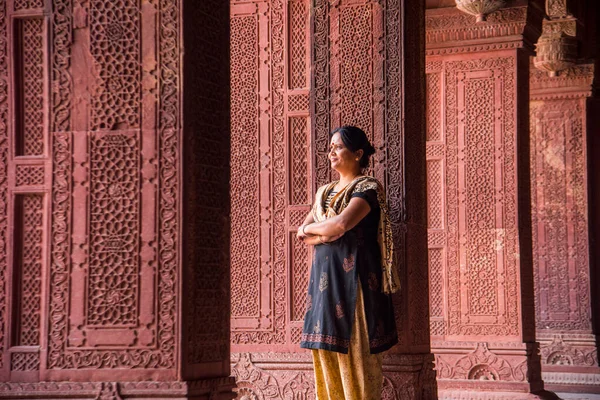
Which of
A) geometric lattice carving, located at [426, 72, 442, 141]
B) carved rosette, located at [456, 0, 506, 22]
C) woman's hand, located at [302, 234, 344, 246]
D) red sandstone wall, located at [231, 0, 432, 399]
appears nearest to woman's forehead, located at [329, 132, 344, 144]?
woman's hand, located at [302, 234, 344, 246]

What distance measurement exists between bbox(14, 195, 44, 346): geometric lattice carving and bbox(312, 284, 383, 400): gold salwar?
1.82 meters

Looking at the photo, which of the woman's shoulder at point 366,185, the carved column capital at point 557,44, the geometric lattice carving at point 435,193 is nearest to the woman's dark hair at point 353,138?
the woman's shoulder at point 366,185

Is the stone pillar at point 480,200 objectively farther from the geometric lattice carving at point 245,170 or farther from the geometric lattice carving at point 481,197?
the geometric lattice carving at point 245,170

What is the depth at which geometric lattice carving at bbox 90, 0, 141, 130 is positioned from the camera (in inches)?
147

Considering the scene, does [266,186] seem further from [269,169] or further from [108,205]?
[108,205]

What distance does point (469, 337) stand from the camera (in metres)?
9.18

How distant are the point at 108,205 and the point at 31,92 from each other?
20.1 inches

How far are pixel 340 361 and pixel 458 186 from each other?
4474 mm

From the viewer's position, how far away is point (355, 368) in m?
5.21

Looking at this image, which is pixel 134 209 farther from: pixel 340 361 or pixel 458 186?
pixel 458 186

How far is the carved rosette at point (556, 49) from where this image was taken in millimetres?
11898

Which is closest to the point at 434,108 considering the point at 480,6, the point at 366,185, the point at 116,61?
the point at 480,6

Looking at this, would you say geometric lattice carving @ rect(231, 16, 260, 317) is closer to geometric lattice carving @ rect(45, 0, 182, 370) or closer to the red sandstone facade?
the red sandstone facade

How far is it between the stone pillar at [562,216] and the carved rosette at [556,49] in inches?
15.2
